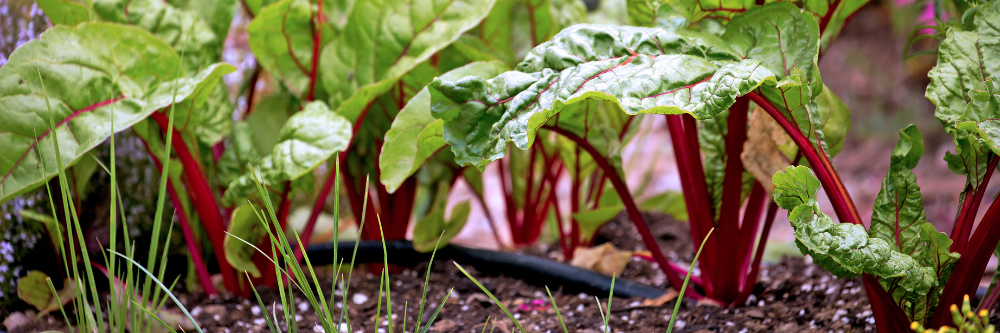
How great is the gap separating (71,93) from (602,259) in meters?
1.00

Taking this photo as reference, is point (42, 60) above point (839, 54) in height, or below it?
below

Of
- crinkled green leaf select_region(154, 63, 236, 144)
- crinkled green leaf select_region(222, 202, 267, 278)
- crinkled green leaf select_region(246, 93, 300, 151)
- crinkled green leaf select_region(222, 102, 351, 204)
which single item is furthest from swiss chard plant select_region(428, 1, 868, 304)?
crinkled green leaf select_region(246, 93, 300, 151)

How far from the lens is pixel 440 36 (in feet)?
3.78

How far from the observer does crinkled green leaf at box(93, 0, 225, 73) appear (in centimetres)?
114

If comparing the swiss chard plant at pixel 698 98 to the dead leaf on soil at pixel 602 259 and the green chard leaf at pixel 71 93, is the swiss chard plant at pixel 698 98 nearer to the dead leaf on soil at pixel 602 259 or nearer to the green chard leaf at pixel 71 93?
the dead leaf on soil at pixel 602 259

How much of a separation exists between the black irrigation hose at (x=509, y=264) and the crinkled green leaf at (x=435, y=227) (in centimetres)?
5

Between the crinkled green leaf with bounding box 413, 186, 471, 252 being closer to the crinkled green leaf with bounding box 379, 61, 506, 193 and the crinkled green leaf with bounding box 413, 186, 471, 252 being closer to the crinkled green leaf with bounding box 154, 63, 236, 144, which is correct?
the crinkled green leaf with bounding box 379, 61, 506, 193

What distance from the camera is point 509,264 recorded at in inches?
51.7

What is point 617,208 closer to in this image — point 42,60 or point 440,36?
point 440,36

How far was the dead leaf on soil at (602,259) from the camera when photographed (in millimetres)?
1263

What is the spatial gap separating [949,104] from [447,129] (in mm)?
667

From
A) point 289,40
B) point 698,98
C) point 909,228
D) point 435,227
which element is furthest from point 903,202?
point 289,40

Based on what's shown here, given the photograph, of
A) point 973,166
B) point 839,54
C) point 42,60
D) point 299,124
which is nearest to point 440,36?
point 299,124

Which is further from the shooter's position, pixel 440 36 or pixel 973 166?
pixel 440 36
